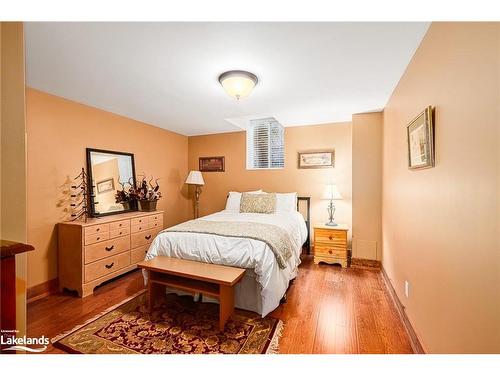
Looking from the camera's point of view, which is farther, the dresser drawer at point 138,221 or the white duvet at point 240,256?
the dresser drawer at point 138,221

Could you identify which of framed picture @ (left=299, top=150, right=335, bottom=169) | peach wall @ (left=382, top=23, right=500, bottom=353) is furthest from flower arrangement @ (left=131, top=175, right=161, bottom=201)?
peach wall @ (left=382, top=23, right=500, bottom=353)

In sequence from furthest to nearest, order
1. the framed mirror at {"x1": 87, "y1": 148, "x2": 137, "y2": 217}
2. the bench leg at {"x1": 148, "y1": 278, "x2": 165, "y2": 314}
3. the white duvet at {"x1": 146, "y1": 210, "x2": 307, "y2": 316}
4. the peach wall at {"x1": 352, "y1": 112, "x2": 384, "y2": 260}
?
the peach wall at {"x1": 352, "y1": 112, "x2": 384, "y2": 260}
the framed mirror at {"x1": 87, "y1": 148, "x2": 137, "y2": 217}
the bench leg at {"x1": 148, "y1": 278, "x2": 165, "y2": 314}
the white duvet at {"x1": 146, "y1": 210, "x2": 307, "y2": 316}

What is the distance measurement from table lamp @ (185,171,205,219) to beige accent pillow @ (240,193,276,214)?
112cm

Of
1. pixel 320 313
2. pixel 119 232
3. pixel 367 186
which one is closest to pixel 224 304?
pixel 320 313

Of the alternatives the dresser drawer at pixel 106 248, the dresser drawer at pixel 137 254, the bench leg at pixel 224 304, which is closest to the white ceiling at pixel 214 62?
the dresser drawer at pixel 106 248

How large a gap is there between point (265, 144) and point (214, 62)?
8.39 feet

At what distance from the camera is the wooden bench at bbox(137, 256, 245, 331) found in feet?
5.76

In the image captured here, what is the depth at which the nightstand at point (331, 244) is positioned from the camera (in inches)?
124

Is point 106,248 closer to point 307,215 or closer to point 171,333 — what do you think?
point 171,333

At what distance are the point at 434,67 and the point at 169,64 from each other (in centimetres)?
191

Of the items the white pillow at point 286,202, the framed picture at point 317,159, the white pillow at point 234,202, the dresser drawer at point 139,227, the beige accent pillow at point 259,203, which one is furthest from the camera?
the white pillow at point 234,202

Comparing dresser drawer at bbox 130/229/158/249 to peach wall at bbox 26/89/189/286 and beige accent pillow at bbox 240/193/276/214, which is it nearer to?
peach wall at bbox 26/89/189/286

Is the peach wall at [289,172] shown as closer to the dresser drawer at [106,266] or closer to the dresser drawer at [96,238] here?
the dresser drawer at [106,266]

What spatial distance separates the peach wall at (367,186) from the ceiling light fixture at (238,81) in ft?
6.42
